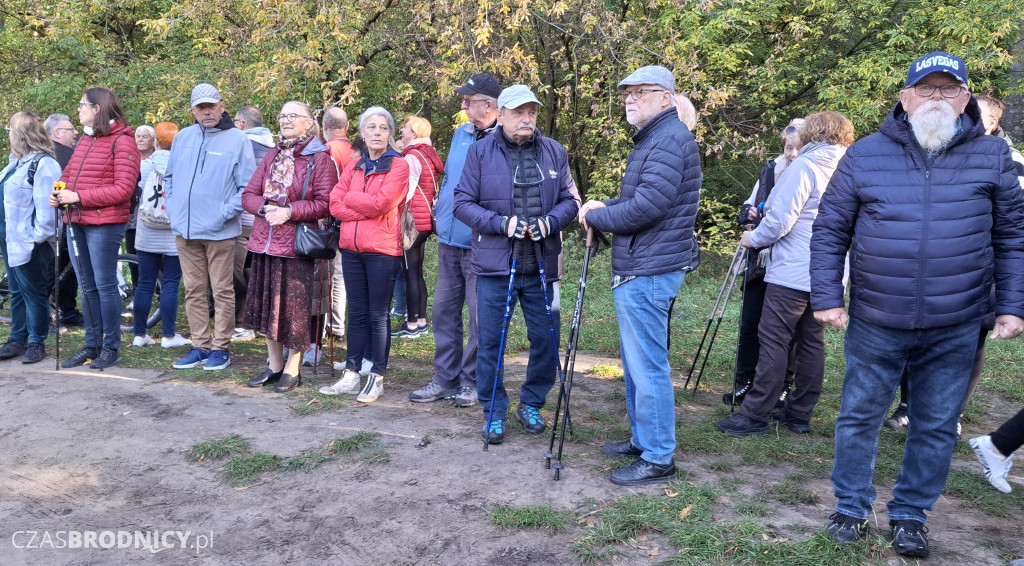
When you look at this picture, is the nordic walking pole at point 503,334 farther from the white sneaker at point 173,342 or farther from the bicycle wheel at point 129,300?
the bicycle wheel at point 129,300

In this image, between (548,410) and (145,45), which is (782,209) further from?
(145,45)

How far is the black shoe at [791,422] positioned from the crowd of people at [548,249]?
23 mm

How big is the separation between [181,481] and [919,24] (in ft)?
37.8

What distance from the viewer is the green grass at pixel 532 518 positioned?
367 cm

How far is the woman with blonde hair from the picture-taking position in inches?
259

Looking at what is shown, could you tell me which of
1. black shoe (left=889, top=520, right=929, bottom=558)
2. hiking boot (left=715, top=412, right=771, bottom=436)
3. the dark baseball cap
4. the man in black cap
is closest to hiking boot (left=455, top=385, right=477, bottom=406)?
the man in black cap

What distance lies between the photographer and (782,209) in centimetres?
496

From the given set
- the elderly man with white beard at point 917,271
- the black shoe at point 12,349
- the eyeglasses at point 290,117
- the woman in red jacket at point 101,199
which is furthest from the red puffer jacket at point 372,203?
the black shoe at point 12,349

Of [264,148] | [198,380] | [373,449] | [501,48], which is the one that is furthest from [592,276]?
[373,449]

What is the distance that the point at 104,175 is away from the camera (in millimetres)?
6375

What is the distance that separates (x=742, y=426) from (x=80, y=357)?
17.6 feet

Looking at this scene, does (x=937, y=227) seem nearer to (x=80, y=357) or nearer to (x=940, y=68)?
(x=940, y=68)

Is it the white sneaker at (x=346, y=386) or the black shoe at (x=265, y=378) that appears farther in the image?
the black shoe at (x=265, y=378)

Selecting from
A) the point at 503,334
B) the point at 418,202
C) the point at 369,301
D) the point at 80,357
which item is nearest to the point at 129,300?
the point at 80,357
